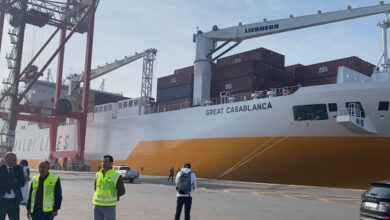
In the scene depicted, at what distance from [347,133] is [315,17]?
30.8 ft

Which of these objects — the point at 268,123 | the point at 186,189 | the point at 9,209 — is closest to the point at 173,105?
the point at 268,123

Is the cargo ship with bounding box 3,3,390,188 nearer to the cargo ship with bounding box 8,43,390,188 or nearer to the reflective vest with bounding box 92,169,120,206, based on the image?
the cargo ship with bounding box 8,43,390,188

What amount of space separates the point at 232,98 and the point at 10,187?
2256 cm

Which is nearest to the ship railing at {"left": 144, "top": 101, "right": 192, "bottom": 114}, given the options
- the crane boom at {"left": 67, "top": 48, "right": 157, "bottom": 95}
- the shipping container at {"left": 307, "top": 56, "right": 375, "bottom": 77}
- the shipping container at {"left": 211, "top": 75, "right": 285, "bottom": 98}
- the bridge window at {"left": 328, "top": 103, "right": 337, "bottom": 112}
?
the shipping container at {"left": 211, "top": 75, "right": 285, "bottom": 98}

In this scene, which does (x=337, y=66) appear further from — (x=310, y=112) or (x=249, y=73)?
Result: (x=249, y=73)

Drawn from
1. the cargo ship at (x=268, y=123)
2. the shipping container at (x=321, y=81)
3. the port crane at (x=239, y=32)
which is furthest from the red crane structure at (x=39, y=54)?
the shipping container at (x=321, y=81)

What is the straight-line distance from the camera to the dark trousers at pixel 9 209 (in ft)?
21.7

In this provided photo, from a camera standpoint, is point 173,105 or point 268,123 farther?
point 173,105

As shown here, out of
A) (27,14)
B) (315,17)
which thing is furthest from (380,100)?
(27,14)

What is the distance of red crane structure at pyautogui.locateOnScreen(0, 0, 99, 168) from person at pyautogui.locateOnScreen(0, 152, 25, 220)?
3243 cm

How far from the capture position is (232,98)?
92.3ft

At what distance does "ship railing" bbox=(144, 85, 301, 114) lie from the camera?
2637 cm

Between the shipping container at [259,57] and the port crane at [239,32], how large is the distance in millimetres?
1070

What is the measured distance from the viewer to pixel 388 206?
20.7 feet
